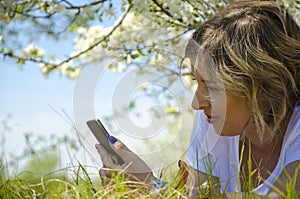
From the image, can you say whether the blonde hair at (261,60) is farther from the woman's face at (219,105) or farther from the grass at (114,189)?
the grass at (114,189)

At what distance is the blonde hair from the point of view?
146 cm

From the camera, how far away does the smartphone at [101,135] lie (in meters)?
1.41

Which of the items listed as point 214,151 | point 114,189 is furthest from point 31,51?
point 114,189

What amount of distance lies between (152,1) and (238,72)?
733 mm

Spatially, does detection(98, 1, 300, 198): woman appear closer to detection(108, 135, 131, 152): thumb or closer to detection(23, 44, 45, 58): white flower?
detection(108, 135, 131, 152): thumb

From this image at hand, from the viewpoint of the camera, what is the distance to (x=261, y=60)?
57.6 inches

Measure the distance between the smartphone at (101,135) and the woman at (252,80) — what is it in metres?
0.02

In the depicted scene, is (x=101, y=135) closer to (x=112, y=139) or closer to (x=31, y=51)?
(x=112, y=139)

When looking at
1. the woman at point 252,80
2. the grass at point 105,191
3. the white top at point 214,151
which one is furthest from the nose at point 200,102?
the grass at point 105,191

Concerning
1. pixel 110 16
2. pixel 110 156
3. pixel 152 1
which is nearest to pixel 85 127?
pixel 110 156

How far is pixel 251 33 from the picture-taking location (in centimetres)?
150

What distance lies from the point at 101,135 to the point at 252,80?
0.46 metres

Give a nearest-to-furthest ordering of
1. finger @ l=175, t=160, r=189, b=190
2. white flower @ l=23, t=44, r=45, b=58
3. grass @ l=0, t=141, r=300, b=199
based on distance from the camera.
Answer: grass @ l=0, t=141, r=300, b=199 < finger @ l=175, t=160, r=189, b=190 < white flower @ l=23, t=44, r=45, b=58

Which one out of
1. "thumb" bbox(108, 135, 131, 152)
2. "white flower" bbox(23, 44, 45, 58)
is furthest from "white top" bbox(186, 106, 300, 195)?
"white flower" bbox(23, 44, 45, 58)
